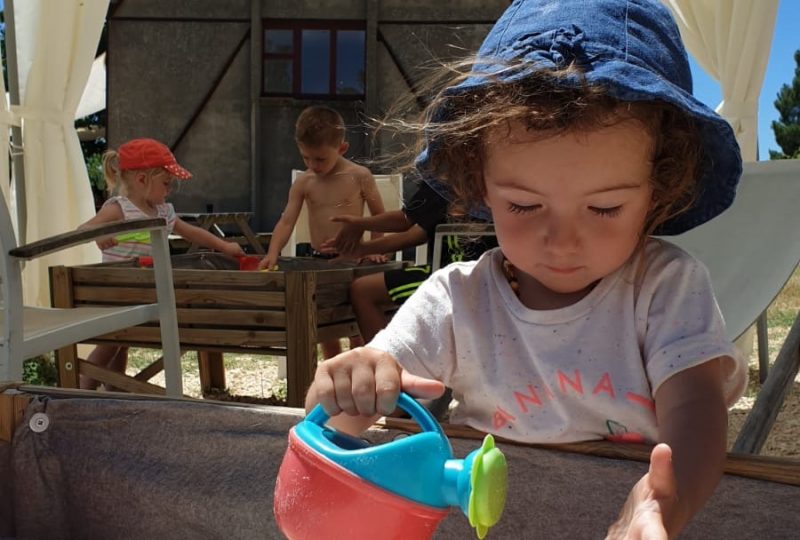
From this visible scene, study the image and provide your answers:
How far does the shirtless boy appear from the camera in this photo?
3.62 metres

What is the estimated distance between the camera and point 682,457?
0.70 metres

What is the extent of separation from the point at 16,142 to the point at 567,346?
323 centimetres

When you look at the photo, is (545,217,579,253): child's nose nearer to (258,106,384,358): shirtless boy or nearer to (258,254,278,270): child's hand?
(258,254,278,270): child's hand

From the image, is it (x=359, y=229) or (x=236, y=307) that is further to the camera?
(x=359, y=229)

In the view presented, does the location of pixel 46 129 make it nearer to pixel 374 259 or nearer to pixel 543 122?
pixel 374 259

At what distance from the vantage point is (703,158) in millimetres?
901

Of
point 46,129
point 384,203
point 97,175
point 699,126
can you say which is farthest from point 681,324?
point 97,175

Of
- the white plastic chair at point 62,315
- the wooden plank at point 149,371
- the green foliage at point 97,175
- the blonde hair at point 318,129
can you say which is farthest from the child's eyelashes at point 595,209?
the green foliage at point 97,175

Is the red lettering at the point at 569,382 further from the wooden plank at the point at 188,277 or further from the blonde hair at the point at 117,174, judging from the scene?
the blonde hair at the point at 117,174

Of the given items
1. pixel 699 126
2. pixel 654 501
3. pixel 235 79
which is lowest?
pixel 654 501

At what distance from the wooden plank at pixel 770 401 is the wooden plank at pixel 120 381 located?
5.68ft

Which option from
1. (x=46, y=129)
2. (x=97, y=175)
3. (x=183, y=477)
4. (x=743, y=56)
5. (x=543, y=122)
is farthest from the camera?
(x=97, y=175)

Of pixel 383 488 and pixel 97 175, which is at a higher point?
pixel 383 488

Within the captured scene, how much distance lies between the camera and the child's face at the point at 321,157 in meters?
3.67
